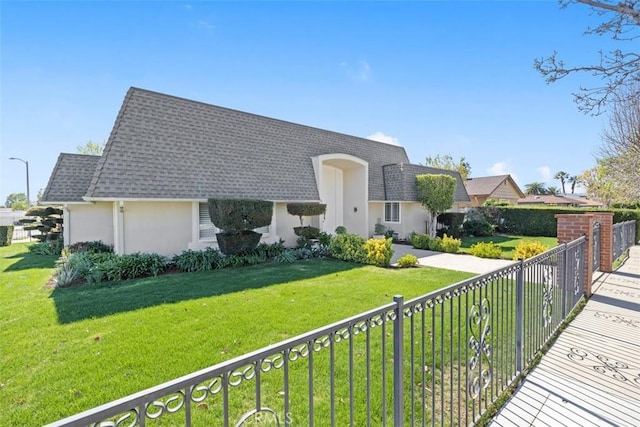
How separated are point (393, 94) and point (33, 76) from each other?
14.4 metres

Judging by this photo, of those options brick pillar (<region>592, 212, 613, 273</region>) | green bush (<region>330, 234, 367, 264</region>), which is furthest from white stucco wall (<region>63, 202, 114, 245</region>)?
brick pillar (<region>592, 212, 613, 273</region>)

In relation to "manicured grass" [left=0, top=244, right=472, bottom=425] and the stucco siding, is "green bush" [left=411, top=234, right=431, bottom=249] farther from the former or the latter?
the stucco siding

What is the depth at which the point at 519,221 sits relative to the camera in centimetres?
2466

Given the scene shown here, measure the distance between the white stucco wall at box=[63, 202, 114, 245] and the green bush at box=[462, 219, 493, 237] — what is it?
72.8 feet

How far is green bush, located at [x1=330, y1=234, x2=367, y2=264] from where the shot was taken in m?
12.1

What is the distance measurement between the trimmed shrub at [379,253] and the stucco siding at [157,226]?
7124 mm

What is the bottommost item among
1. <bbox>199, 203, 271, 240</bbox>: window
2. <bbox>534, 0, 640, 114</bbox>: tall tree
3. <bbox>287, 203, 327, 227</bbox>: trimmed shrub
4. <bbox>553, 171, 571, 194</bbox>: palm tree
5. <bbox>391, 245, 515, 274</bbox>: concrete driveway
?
<bbox>391, 245, 515, 274</bbox>: concrete driveway

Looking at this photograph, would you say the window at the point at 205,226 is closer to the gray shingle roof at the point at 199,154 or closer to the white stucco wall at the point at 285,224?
the gray shingle roof at the point at 199,154

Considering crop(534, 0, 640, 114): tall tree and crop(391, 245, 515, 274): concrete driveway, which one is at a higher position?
crop(534, 0, 640, 114): tall tree

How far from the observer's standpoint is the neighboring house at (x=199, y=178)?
11.1 m

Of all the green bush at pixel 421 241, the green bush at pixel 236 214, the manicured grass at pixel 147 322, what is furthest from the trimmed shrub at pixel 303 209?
the green bush at pixel 421 241

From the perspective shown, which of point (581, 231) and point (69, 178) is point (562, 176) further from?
point (69, 178)

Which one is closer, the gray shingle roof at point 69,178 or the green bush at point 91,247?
the green bush at point 91,247

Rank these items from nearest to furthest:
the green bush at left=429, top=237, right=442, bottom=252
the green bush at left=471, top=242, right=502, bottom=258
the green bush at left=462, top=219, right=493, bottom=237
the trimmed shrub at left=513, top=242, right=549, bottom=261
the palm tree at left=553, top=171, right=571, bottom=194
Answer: the trimmed shrub at left=513, top=242, right=549, bottom=261
the green bush at left=471, top=242, right=502, bottom=258
the green bush at left=429, top=237, right=442, bottom=252
the green bush at left=462, top=219, right=493, bottom=237
the palm tree at left=553, top=171, right=571, bottom=194
